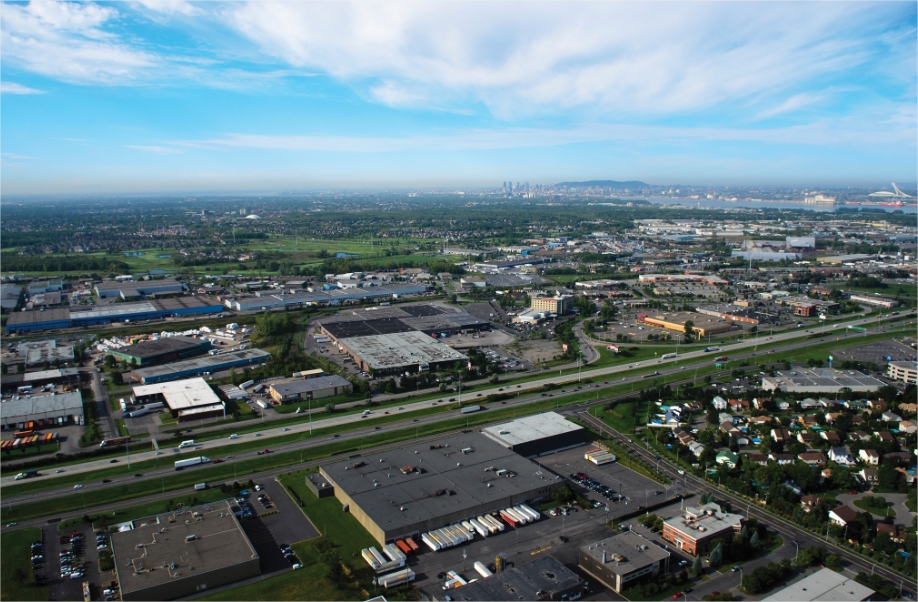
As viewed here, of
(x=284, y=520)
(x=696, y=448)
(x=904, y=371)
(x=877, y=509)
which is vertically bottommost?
(x=284, y=520)

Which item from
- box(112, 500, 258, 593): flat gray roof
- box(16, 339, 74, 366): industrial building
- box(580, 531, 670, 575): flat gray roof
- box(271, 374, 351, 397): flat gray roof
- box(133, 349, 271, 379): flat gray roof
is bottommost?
box(16, 339, 74, 366): industrial building

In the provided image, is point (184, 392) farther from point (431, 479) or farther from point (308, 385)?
point (431, 479)

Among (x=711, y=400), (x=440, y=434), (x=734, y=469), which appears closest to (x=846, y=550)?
(x=734, y=469)

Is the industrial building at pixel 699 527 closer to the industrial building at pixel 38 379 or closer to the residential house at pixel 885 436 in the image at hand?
the residential house at pixel 885 436

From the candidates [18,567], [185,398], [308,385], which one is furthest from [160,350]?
[18,567]

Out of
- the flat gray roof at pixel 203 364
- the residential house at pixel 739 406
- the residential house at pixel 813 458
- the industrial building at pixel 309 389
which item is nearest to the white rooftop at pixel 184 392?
the flat gray roof at pixel 203 364

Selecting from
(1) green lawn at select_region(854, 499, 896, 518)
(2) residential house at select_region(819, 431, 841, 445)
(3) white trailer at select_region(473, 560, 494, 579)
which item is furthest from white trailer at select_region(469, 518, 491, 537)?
(2) residential house at select_region(819, 431, 841, 445)

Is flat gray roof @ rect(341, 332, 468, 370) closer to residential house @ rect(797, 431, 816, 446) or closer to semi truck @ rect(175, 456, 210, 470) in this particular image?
semi truck @ rect(175, 456, 210, 470)
